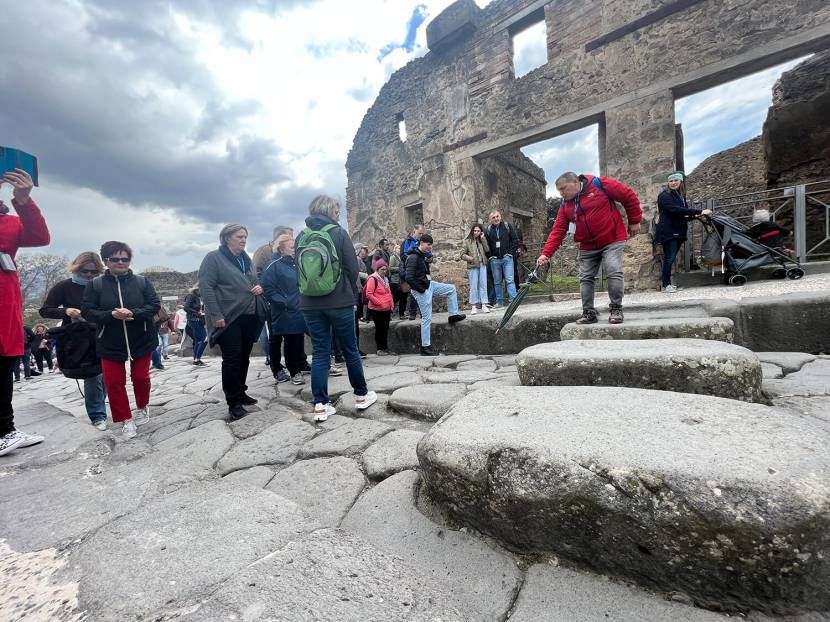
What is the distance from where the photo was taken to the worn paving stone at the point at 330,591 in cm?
86

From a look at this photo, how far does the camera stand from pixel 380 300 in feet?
14.4

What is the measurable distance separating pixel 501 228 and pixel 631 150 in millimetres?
2353

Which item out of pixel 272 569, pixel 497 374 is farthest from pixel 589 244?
pixel 272 569

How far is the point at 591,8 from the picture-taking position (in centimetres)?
603

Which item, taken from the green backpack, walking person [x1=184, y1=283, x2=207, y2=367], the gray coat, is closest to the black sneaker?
the gray coat

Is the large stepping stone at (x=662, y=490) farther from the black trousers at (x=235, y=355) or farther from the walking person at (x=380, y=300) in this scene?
the walking person at (x=380, y=300)

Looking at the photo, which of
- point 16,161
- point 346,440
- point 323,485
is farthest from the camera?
point 16,161

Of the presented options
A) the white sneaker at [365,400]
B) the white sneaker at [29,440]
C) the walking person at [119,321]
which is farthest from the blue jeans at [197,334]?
the white sneaker at [365,400]

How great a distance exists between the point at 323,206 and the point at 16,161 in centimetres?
177

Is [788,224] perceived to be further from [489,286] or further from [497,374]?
[497,374]

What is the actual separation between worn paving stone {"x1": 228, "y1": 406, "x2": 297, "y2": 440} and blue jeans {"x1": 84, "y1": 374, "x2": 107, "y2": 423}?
1.38 meters

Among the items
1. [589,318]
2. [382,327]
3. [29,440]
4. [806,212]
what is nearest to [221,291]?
[29,440]

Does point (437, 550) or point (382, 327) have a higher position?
point (382, 327)

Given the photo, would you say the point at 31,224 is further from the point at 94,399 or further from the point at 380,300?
the point at 380,300
